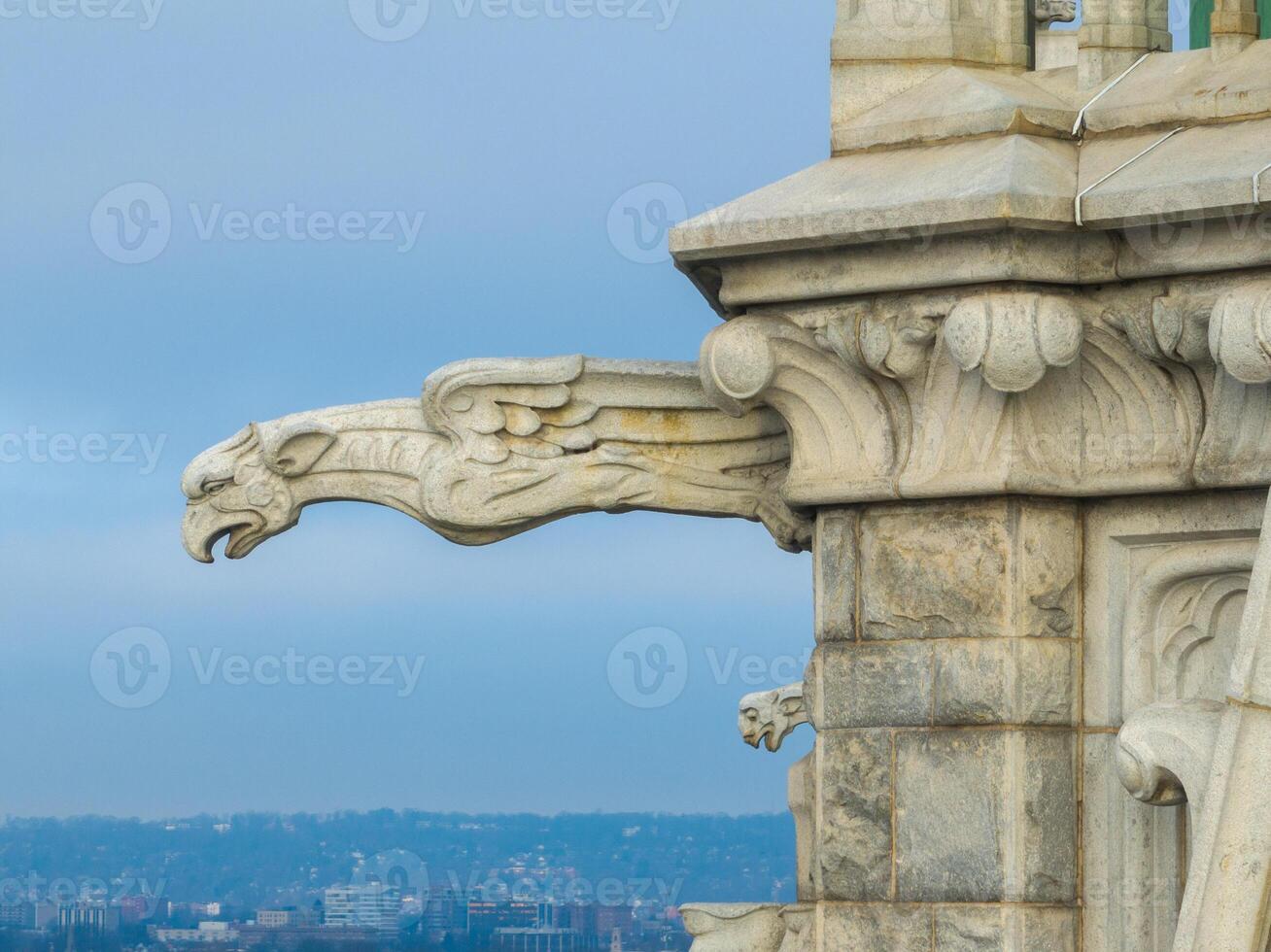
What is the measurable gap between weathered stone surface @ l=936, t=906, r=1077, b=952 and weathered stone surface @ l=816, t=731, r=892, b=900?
0.70 feet

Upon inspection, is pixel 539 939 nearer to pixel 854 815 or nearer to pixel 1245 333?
pixel 854 815

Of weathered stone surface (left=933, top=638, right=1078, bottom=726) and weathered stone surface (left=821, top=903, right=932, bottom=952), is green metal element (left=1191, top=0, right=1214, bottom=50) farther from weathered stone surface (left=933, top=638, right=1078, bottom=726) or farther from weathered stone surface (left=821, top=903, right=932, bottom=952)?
weathered stone surface (left=821, top=903, right=932, bottom=952)

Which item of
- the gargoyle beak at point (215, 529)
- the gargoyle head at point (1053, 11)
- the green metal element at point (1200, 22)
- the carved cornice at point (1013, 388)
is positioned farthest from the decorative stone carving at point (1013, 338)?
the gargoyle head at point (1053, 11)

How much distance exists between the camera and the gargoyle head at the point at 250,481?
838 cm

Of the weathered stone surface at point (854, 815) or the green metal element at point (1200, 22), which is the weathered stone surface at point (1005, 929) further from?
the green metal element at point (1200, 22)

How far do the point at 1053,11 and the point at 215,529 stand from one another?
22.8 ft

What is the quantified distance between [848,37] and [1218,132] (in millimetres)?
1302

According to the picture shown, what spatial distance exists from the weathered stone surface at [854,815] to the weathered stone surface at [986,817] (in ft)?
0.18

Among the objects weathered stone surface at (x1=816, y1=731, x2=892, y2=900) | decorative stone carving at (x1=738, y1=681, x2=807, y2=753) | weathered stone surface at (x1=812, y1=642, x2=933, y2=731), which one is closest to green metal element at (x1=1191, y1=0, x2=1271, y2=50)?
decorative stone carving at (x1=738, y1=681, x2=807, y2=753)

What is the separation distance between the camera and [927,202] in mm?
7133

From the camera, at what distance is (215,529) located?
8445 mm

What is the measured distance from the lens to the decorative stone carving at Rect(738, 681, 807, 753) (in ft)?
35.1

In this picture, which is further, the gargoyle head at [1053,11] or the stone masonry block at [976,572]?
the gargoyle head at [1053,11]

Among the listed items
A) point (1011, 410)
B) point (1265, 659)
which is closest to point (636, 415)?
point (1011, 410)
